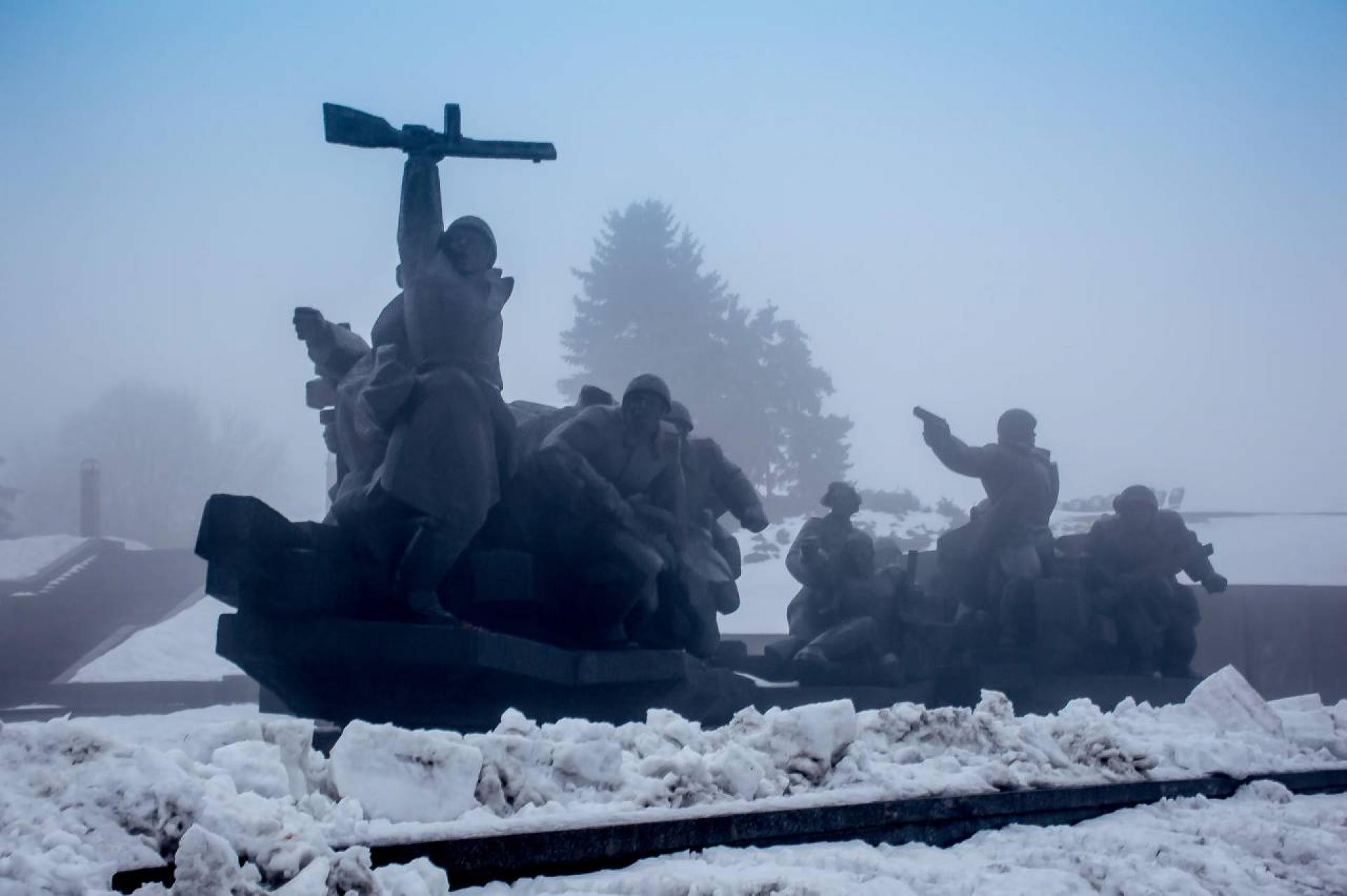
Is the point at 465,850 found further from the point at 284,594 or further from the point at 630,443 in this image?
the point at 630,443

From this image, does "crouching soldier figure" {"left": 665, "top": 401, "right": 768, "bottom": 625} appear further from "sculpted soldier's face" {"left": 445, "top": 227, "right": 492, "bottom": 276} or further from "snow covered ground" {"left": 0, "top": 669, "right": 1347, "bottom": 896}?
"snow covered ground" {"left": 0, "top": 669, "right": 1347, "bottom": 896}

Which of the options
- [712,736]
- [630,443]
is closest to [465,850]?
[712,736]

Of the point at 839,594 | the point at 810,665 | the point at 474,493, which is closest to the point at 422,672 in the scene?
the point at 474,493

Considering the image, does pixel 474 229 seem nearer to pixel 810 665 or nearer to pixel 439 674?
pixel 439 674

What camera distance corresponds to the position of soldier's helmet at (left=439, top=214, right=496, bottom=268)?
7.30 meters

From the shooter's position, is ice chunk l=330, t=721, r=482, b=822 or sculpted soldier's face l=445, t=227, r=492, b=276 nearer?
ice chunk l=330, t=721, r=482, b=822

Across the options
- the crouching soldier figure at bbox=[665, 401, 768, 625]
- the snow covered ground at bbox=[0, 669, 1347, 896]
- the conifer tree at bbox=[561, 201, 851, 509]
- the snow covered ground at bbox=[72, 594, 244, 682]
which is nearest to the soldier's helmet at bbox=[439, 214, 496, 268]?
the crouching soldier figure at bbox=[665, 401, 768, 625]

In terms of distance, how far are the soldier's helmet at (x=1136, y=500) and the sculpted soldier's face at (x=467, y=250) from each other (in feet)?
21.4

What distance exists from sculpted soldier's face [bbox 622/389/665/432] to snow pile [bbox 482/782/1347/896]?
391 centimetres

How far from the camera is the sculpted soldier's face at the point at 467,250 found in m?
7.24

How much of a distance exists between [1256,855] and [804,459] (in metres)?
29.4

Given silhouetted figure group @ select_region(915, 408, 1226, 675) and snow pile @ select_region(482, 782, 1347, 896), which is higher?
silhouetted figure group @ select_region(915, 408, 1226, 675)

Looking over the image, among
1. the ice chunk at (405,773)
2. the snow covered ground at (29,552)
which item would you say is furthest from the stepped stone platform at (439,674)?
the snow covered ground at (29,552)

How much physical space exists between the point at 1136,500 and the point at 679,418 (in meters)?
4.82
